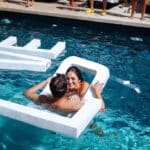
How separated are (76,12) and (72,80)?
19.4ft

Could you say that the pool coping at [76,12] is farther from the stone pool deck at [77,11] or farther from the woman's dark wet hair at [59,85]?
the woman's dark wet hair at [59,85]

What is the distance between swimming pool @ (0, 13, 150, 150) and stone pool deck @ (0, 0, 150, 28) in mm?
202

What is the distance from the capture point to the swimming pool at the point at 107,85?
526cm

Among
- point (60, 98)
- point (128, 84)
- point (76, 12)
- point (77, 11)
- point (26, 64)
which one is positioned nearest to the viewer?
point (60, 98)

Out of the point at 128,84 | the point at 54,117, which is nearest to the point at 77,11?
the point at 128,84

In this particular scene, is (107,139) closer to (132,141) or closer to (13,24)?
(132,141)

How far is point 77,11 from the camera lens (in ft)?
35.7

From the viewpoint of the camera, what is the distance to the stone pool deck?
1016cm

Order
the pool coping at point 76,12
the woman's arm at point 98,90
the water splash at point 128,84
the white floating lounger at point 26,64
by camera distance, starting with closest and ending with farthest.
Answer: the woman's arm at point 98,90, the white floating lounger at point 26,64, the water splash at point 128,84, the pool coping at point 76,12

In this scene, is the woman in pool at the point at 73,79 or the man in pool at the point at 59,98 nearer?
the man in pool at the point at 59,98

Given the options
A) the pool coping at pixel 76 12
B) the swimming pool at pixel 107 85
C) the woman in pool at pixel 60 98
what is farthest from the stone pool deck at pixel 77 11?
the woman in pool at pixel 60 98

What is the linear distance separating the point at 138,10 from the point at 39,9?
286cm

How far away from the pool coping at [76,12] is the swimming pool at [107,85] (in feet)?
0.64

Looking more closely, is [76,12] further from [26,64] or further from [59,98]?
[59,98]
